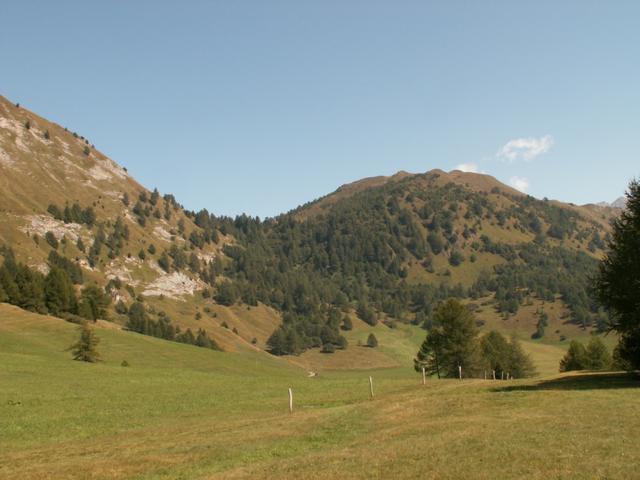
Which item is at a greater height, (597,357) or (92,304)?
(92,304)

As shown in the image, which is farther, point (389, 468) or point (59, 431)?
point (59, 431)

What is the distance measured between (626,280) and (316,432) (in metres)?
29.7

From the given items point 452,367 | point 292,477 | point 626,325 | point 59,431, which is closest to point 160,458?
point 292,477

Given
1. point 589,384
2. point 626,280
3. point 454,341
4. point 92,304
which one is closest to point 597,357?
point 454,341

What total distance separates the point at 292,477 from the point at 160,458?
29.6ft

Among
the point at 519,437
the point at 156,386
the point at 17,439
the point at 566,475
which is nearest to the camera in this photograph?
the point at 566,475

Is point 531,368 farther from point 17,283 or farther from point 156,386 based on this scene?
point 17,283

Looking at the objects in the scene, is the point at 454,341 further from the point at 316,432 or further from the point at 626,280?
the point at 316,432

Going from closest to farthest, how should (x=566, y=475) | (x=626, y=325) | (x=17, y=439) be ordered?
(x=566, y=475), (x=17, y=439), (x=626, y=325)

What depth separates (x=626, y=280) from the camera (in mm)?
42938

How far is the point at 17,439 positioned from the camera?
34.0 metres

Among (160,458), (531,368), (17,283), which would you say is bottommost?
(531,368)

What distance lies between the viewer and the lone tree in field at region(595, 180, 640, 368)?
42.8 metres

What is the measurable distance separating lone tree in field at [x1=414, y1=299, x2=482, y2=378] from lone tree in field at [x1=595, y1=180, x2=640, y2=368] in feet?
128
